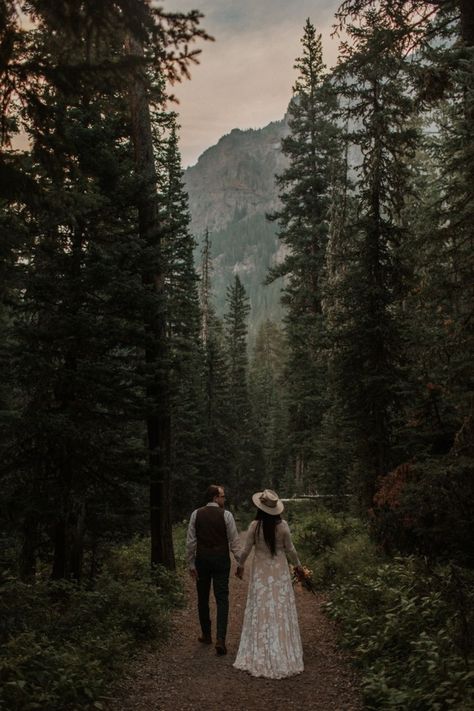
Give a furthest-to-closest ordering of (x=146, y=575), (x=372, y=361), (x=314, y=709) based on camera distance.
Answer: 1. (x=372, y=361)
2. (x=146, y=575)
3. (x=314, y=709)

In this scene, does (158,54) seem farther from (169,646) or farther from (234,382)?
(234,382)

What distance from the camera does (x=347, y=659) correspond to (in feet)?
23.1

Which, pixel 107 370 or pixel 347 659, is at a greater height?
pixel 107 370

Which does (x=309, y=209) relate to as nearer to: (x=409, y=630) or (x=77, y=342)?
(x=77, y=342)

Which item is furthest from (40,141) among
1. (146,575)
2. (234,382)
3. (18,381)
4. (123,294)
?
(234,382)

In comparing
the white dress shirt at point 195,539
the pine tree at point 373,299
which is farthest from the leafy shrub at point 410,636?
the pine tree at point 373,299

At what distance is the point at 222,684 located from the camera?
20.8ft

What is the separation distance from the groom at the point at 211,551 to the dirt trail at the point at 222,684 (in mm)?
597

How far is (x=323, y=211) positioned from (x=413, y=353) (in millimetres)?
18343

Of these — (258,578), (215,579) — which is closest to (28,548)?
(215,579)

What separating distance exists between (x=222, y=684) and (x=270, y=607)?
1.00m

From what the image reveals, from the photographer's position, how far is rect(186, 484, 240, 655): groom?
7785 mm

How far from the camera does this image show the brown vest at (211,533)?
309 inches

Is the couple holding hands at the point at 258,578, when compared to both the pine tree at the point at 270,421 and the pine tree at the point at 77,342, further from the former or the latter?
the pine tree at the point at 270,421
